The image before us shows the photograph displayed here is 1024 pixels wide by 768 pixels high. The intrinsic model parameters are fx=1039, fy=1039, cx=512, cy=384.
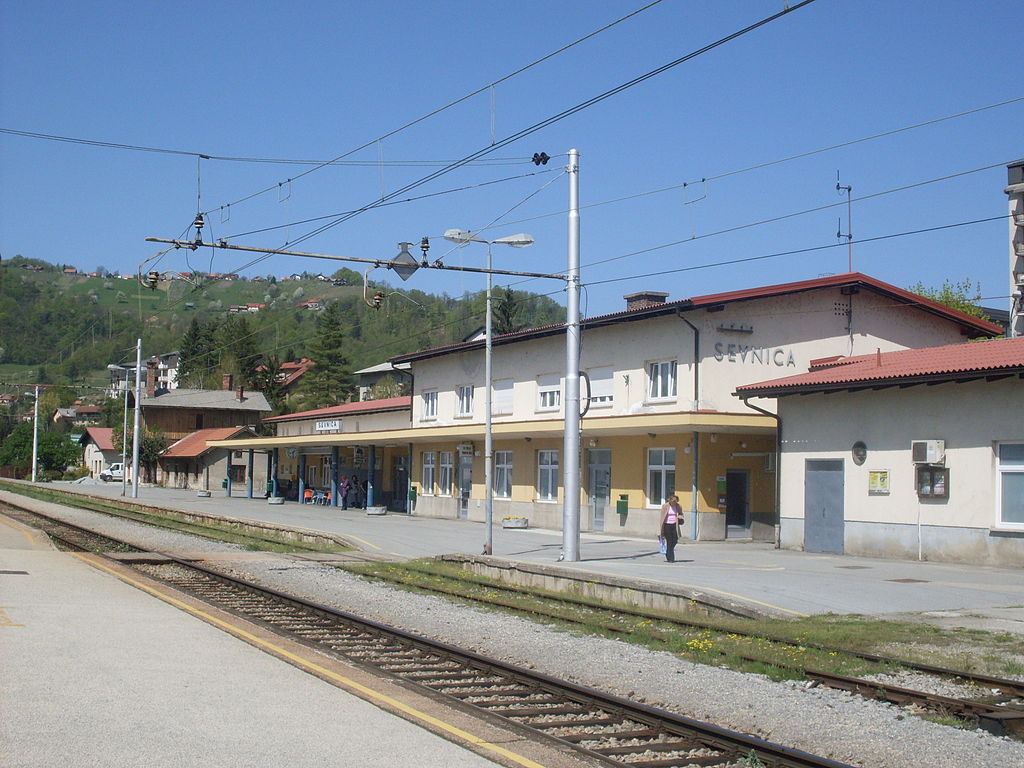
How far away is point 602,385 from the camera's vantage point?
34.0 m

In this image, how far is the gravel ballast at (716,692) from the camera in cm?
769

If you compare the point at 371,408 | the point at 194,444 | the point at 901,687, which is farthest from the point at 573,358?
the point at 194,444

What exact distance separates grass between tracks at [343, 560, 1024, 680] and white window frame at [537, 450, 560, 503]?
63.6 feet

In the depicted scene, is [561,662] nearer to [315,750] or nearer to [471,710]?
[471,710]

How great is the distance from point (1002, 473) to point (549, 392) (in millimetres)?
18018

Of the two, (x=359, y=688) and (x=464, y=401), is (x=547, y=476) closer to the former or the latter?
(x=464, y=401)

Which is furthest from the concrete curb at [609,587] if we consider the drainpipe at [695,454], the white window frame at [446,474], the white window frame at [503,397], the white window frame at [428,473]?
the white window frame at [428,473]

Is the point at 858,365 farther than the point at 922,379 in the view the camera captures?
Yes

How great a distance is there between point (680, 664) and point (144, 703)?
556 centimetres

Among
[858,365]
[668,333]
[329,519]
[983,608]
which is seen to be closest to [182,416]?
[329,519]

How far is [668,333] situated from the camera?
3122 cm

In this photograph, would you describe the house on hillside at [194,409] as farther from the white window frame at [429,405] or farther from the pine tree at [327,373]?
the white window frame at [429,405]

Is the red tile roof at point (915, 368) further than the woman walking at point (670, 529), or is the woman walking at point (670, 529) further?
the woman walking at point (670, 529)

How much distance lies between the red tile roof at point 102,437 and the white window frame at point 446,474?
61.1m
